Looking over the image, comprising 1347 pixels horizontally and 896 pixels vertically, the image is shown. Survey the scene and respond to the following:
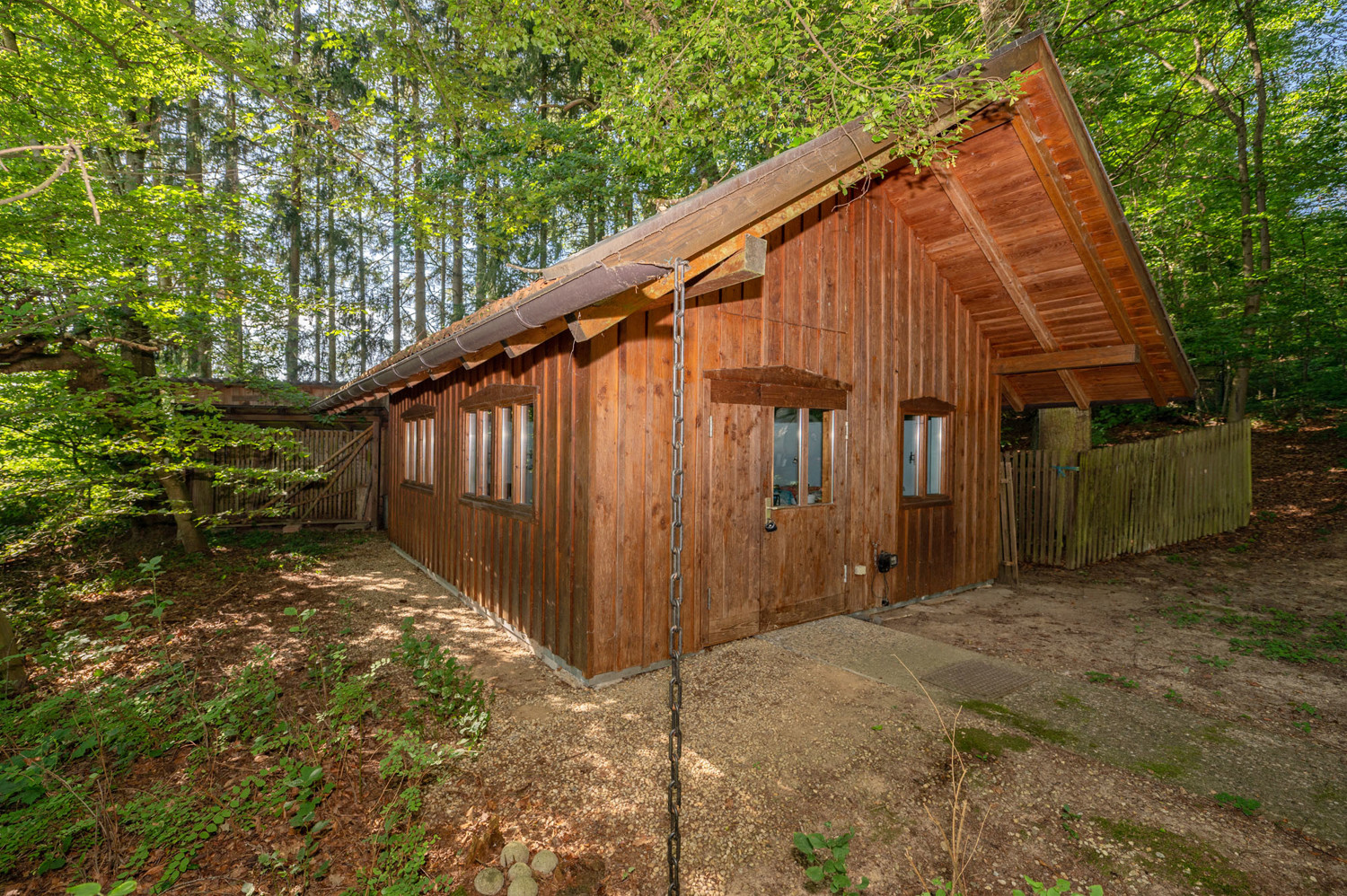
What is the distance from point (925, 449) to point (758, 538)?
2895 mm

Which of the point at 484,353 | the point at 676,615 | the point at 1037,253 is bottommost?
the point at 676,615

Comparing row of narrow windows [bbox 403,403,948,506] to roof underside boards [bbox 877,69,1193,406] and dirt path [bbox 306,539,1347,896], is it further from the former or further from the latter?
dirt path [bbox 306,539,1347,896]

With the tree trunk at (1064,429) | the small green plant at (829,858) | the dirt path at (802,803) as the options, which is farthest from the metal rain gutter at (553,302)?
the tree trunk at (1064,429)

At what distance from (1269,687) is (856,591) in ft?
10.0

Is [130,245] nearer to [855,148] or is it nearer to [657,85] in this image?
[657,85]

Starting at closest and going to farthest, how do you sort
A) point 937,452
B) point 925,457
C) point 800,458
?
point 800,458 < point 925,457 < point 937,452

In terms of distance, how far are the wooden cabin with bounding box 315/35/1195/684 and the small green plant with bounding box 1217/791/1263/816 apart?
9.82ft

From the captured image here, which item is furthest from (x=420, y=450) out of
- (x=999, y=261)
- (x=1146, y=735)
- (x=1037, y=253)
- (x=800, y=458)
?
(x=1146, y=735)

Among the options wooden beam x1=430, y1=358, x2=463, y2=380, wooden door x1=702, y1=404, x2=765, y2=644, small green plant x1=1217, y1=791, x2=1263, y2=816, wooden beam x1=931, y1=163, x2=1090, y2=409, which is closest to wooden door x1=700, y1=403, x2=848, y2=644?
wooden door x1=702, y1=404, x2=765, y2=644

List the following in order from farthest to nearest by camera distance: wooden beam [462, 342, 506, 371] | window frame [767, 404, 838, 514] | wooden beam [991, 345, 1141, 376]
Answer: wooden beam [991, 345, 1141, 376], window frame [767, 404, 838, 514], wooden beam [462, 342, 506, 371]

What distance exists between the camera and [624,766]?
3.09 meters

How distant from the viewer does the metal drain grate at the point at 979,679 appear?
4.00 m

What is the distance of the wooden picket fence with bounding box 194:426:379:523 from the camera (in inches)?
418

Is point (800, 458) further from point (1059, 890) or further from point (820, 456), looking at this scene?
point (1059, 890)
